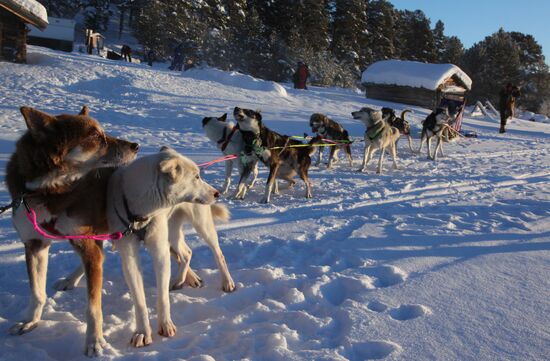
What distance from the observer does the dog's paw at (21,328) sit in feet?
8.38

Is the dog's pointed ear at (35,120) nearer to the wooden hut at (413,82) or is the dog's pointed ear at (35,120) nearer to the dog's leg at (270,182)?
the dog's leg at (270,182)

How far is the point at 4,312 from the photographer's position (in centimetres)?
280

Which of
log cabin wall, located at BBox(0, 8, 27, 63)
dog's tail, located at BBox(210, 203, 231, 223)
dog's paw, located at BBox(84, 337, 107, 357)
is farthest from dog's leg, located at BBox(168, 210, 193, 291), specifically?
log cabin wall, located at BBox(0, 8, 27, 63)

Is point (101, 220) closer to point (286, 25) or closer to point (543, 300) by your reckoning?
point (543, 300)

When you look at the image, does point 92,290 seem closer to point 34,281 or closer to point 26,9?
point 34,281

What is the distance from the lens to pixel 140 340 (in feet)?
8.20

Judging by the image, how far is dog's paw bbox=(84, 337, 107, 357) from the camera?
2.38 m

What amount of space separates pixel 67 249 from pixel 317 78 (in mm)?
29821

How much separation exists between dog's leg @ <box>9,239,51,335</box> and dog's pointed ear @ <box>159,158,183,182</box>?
86cm

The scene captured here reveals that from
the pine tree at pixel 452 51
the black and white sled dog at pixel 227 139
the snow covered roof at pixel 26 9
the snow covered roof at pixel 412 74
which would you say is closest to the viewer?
the black and white sled dog at pixel 227 139

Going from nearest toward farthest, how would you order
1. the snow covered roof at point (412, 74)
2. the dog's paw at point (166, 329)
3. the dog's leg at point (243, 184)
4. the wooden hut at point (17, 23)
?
the dog's paw at point (166, 329), the dog's leg at point (243, 184), the wooden hut at point (17, 23), the snow covered roof at point (412, 74)

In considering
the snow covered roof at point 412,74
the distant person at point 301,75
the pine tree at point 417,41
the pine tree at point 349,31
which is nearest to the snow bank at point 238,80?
the distant person at point 301,75

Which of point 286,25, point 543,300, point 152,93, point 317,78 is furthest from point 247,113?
point 286,25

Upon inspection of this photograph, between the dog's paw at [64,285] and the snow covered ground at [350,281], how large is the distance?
6 cm
